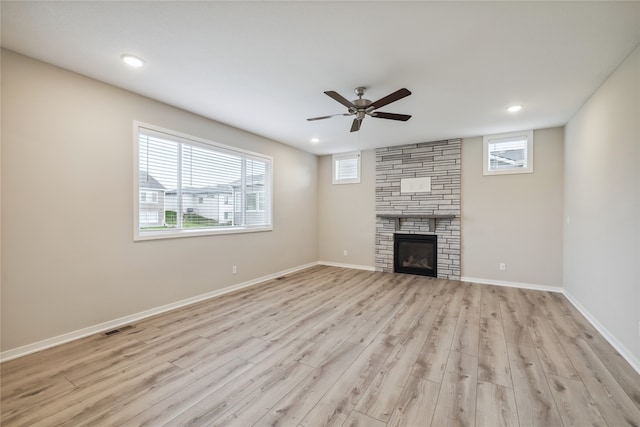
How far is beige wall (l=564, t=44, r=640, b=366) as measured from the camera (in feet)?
7.73

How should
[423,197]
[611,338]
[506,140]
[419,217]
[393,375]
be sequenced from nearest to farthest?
[393,375] → [611,338] → [506,140] → [419,217] → [423,197]

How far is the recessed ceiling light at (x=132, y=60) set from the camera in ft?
8.16

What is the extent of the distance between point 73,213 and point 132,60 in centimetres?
164

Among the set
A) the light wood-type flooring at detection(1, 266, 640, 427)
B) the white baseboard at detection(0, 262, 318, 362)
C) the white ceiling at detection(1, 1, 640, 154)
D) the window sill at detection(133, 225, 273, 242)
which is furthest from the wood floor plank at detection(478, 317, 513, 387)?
the window sill at detection(133, 225, 273, 242)

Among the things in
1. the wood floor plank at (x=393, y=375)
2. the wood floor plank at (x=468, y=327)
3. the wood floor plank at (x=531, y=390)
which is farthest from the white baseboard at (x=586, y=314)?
the wood floor plank at (x=393, y=375)

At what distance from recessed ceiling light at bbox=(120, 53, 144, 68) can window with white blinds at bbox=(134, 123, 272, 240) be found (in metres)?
0.87

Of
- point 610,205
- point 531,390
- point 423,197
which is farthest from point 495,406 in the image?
point 423,197

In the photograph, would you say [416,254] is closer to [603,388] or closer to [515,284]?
[515,284]

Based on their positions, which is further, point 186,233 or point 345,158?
point 345,158

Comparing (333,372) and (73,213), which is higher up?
(73,213)

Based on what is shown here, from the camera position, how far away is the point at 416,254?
566 centimetres

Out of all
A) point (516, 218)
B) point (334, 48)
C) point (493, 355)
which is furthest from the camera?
point (516, 218)

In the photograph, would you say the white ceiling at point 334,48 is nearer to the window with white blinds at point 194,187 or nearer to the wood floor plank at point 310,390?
the window with white blinds at point 194,187

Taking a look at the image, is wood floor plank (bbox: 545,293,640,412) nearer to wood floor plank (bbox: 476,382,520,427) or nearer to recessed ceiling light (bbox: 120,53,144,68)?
wood floor plank (bbox: 476,382,520,427)
